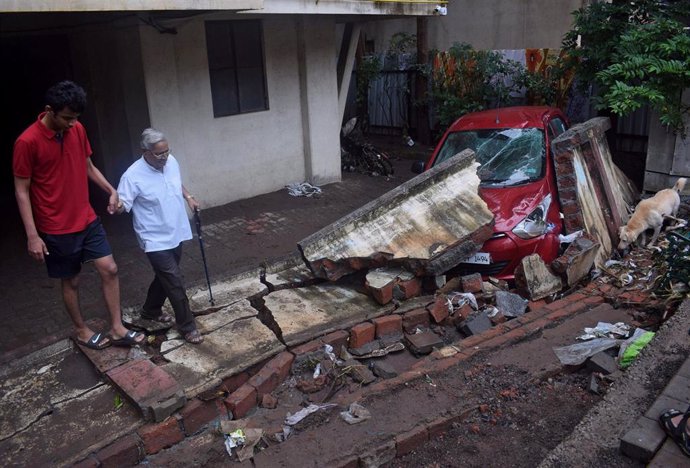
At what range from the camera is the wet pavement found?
5.21 m

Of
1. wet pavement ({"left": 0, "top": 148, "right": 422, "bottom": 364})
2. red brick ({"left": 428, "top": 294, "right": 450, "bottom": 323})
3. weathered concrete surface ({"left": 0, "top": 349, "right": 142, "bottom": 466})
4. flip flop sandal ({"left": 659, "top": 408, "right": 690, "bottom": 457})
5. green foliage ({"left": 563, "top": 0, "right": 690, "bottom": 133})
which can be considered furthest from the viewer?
green foliage ({"left": 563, "top": 0, "right": 690, "bottom": 133})

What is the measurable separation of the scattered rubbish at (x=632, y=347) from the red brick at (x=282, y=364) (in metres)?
2.51

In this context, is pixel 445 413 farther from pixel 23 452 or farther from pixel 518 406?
pixel 23 452

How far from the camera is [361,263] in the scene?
5441 mm

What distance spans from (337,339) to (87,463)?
2.08 metres

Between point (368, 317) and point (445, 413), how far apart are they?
4.53 feet

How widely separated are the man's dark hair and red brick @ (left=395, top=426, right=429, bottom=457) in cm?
312

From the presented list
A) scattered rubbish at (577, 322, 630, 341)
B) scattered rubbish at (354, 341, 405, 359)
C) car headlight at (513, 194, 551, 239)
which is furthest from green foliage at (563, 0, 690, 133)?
scattered rubbish at (354, 341, 405, 359)

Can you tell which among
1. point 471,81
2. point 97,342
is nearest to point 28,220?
point 97,342

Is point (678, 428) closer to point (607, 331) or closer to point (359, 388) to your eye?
point (607, 331)

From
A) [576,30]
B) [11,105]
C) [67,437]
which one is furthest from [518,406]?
[11,105]

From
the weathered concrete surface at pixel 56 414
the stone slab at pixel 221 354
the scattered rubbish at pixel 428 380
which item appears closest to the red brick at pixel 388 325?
the scattered rubbish at pixel 428 380

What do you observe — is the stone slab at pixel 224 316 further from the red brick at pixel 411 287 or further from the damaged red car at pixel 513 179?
the damaged red car at pixel 513 179

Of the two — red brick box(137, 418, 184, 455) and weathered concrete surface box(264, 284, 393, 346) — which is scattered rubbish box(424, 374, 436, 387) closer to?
weathered concrete surface box(264, 284, 393, 346)
